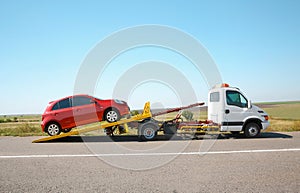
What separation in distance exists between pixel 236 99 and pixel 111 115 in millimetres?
5521

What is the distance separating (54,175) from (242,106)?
7958mm

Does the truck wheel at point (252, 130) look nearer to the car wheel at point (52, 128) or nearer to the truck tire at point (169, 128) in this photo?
the truck tire at point (169, 128)

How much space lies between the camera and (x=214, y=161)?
614 cm

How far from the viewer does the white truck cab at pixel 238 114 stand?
9.93 meters

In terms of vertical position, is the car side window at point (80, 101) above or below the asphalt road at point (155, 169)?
above

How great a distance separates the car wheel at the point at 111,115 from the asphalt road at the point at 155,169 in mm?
2138

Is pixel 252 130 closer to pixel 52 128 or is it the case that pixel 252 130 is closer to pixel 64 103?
pixel 64 103

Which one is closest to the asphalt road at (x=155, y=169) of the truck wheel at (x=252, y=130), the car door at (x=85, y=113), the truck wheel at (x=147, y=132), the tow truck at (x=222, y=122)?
the truck wheel at (x=147, y=132)

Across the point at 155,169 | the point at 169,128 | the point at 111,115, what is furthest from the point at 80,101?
the point at 155,169

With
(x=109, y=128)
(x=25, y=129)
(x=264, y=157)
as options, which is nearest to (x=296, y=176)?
(x=264, y=157)

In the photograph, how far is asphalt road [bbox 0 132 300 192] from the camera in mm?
4398

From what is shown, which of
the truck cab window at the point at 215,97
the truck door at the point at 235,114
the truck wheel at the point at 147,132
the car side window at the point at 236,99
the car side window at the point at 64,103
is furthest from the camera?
the truck cab window at the point at 215,97

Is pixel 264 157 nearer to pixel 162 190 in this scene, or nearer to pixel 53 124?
pixel 162 190

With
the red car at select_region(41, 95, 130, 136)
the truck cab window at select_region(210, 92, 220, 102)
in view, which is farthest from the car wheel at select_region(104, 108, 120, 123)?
the truck cab window at select_region(210, 92, 220, 102)
